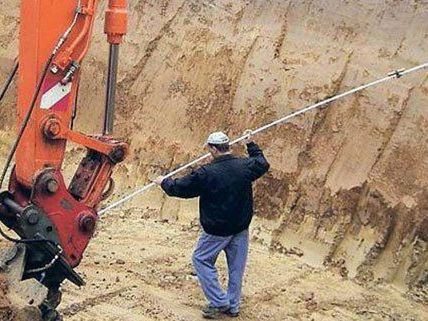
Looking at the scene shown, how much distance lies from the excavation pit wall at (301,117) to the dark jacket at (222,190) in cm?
175

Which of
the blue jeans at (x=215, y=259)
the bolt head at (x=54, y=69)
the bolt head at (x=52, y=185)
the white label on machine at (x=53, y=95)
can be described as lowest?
the blue jeans at (x=215, y=259)

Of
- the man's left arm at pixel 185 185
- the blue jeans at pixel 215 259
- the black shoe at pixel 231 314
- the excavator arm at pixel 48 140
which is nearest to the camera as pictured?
the excavator arm at pixel 48 140

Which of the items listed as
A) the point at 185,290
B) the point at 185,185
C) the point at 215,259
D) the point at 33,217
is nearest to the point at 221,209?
the point at 185,185

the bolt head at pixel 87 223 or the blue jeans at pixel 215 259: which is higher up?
the bolt head at pixel 87 223

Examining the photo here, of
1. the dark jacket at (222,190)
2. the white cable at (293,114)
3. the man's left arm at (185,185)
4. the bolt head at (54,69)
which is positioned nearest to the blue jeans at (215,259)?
the dark jacket at (222,190)

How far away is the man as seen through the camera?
6684 millimetres

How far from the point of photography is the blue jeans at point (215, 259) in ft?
22.6

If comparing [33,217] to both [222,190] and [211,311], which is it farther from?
[211,311]

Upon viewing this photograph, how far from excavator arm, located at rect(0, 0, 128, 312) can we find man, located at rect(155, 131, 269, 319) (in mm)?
1056

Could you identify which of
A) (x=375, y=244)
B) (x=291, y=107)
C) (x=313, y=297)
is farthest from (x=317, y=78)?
(x=313, y=297)

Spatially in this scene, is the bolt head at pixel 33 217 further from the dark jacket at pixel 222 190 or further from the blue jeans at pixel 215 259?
the blue jeans at pixel 215 259

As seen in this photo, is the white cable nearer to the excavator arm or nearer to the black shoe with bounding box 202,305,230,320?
the black shoe with bounding box 202,305,230,320

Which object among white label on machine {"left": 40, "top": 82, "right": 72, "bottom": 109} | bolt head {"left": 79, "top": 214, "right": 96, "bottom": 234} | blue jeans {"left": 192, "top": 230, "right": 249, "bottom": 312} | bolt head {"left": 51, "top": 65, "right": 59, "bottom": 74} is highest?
bolt head {"left": 51, "top": 65, "right": 59, "bottom": 74}

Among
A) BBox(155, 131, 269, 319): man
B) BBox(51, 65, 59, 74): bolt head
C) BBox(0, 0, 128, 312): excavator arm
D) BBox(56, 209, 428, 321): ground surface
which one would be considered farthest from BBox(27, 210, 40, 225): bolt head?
BBox(56, 209, 428, 321): ground surface
